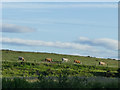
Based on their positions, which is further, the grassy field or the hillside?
the hillside

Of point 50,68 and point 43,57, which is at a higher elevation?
point 43,57

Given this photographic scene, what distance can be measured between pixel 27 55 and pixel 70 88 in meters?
28.5

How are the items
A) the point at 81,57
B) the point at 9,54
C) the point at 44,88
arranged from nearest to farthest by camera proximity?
the point at 44,88, the point at 9,54, the point at 81,57

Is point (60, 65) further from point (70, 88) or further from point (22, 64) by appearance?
point (70, 88)

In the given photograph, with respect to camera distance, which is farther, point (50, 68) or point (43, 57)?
point (43, 57)

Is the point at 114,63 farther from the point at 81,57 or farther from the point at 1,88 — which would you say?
the point at 1,88

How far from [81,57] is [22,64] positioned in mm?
12436

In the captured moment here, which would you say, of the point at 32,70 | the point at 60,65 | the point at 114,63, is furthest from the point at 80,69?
the point at 114,63

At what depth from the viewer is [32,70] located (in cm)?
3369

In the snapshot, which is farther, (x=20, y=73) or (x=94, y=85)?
(x=20, y=73)

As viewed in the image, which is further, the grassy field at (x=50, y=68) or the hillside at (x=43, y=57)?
the hillside at (x=43, y=57)

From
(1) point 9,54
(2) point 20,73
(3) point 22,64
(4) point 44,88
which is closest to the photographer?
(4) point 44,88

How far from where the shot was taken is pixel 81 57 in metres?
45.2

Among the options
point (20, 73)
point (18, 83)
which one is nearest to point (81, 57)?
point (20, 73)
